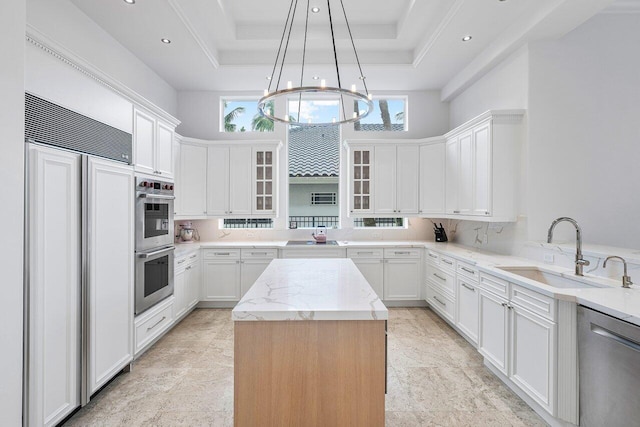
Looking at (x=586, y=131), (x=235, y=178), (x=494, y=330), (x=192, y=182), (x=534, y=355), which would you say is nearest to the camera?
(x=534, y=355)

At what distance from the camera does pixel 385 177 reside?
15.1ft

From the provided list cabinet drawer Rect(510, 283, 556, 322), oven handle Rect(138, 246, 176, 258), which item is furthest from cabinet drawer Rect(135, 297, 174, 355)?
cabinet drawer Rect(510, 283, 556, 322)

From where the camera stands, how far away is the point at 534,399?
2045 millimetres

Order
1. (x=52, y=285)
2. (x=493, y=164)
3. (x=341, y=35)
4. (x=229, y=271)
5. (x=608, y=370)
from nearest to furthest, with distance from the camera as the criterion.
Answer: (x=608, y=370) < (x=52, y=285) < (x=493, y=164) < (x=341, y=35) < (x=229, y=271)

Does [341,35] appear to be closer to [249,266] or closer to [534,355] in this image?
[249,266]

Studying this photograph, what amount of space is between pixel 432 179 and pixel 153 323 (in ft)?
12.9

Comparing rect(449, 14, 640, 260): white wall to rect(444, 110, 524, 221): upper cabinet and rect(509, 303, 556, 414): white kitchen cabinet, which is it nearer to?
rect(444, 110, 524, 221): upper cabinet

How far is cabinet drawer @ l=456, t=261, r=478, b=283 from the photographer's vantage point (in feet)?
9.86

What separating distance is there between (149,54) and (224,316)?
11.0 ft

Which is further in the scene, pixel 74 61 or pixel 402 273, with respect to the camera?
pixel 402 273

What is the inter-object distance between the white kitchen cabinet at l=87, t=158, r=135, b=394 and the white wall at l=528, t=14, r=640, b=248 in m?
3.77

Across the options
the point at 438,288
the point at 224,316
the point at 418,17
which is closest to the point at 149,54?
the point at 418,17

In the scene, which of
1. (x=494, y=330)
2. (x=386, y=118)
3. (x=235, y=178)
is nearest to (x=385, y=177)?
(x=386, y=118)

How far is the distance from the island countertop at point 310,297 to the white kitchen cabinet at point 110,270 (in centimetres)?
119
